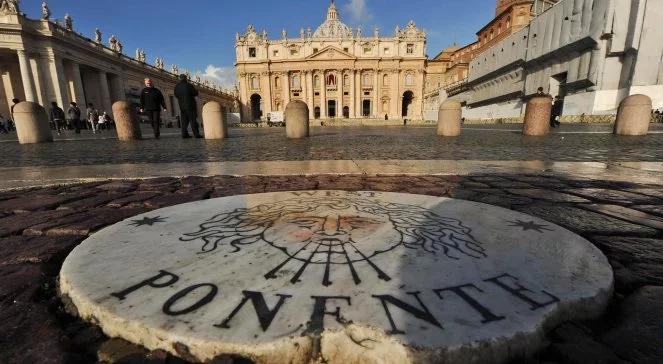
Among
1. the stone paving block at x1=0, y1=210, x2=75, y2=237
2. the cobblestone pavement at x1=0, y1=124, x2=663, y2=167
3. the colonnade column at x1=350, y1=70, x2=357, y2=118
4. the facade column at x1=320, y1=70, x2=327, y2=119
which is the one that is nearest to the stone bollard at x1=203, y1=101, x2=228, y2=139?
the cobblestone pavement at x1=0, y1=124, x2=663, y2=167

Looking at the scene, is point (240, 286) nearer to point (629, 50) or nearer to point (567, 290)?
point (567, 290)

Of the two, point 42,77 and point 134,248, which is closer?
point 134,248

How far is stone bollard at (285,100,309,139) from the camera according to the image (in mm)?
10859

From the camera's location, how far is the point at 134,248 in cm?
150

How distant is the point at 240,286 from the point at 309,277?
0.24 meters

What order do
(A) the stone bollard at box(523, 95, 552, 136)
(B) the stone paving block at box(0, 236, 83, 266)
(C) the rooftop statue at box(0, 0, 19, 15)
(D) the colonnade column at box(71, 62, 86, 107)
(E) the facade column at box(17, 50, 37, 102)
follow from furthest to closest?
(D) the colonnade column at box(71, 62, 86, 107), (E) the facade column at box(17, 50, 37, 102), (C) the rooftop statue at box(0, 0, 19, 15), (A) the stone bollard at box(523, 95, 552, 136), (B) the stone paving block at box(0, 236, 83, 266)

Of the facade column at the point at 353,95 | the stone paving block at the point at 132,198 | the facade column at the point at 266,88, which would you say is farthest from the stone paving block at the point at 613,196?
the facade column at the point at 266,88

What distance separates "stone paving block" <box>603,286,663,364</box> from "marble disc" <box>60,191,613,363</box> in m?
0.08

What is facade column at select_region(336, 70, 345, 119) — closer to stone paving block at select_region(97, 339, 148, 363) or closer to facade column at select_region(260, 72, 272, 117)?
facade column at select_region(260, 72, 272, 117)

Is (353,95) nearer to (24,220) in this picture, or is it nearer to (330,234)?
(24,220)

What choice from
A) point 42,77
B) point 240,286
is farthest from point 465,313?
point 42,77

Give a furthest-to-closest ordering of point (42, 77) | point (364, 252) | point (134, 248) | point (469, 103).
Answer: point (469, 103) < point (42, 77) < point (134, 248) < point (364, 252)

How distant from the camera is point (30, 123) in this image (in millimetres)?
10422

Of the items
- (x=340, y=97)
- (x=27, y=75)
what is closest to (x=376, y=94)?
(x=340, y=97)
